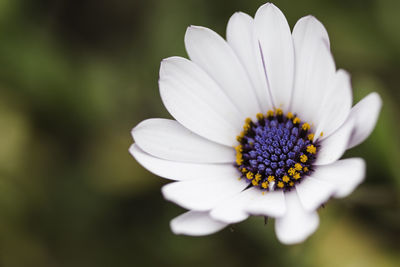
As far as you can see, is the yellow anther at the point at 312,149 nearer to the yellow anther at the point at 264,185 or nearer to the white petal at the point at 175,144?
the yellow anther at the point at 264,185

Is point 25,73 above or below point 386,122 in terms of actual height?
above

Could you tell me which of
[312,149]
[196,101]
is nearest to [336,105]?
[312,149]

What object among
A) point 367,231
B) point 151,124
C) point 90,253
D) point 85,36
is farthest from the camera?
point 85,36

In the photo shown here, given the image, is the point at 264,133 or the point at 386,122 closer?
the point at 264,133

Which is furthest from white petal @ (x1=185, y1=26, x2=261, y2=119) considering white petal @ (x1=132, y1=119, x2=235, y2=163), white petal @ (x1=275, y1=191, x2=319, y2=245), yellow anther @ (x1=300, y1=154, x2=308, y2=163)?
white petal @ (x1=275, y1=191, x2=319, y2=245)

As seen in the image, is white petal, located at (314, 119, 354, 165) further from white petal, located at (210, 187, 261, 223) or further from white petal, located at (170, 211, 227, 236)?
white petal, located at (170, 211, 227, 236)

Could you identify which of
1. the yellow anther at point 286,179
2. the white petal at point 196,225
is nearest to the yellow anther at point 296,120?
the yellow anther at point 286,179

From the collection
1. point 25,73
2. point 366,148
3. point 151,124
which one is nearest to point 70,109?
point 25,73

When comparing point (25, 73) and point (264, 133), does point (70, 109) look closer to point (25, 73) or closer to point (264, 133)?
point (25, 73)

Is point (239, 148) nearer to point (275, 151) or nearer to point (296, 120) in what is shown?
point (275, 151)
